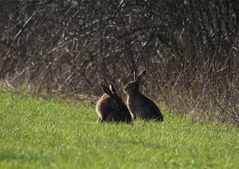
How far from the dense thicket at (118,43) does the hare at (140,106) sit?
40.7 inches

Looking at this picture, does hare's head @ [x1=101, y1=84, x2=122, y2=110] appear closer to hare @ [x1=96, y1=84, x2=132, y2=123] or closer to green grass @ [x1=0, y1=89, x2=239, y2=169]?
hare @ [x1=96, y1=84, x2=132, y2=123]

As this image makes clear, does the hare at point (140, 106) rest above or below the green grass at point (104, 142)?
below

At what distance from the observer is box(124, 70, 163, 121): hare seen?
14.4 m

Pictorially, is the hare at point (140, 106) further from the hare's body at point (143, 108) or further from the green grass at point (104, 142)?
the green grass at point (104, 142)

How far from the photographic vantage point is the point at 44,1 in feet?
68.8

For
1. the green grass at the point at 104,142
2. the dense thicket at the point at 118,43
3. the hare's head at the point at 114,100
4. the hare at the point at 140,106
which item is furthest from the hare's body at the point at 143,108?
the dense thicket at the point at 118,43

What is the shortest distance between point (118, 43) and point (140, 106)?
5.41 metres

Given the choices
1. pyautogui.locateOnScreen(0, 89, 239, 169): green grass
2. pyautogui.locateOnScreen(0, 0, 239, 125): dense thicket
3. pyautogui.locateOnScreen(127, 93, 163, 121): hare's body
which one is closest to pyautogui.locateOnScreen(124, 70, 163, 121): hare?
pyautogui.locateOnScreen(127, 93, 163, 121): hare's body

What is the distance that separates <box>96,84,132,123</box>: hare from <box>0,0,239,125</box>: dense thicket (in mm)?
2420

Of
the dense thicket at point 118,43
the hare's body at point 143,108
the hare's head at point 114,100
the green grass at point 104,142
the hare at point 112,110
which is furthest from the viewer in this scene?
the dense thicket at point 118,43

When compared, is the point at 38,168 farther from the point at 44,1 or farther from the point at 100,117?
the point at 44,1

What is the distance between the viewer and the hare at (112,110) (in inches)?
541

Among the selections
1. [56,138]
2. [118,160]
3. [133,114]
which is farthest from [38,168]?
[133,114]

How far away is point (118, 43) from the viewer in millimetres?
20047
